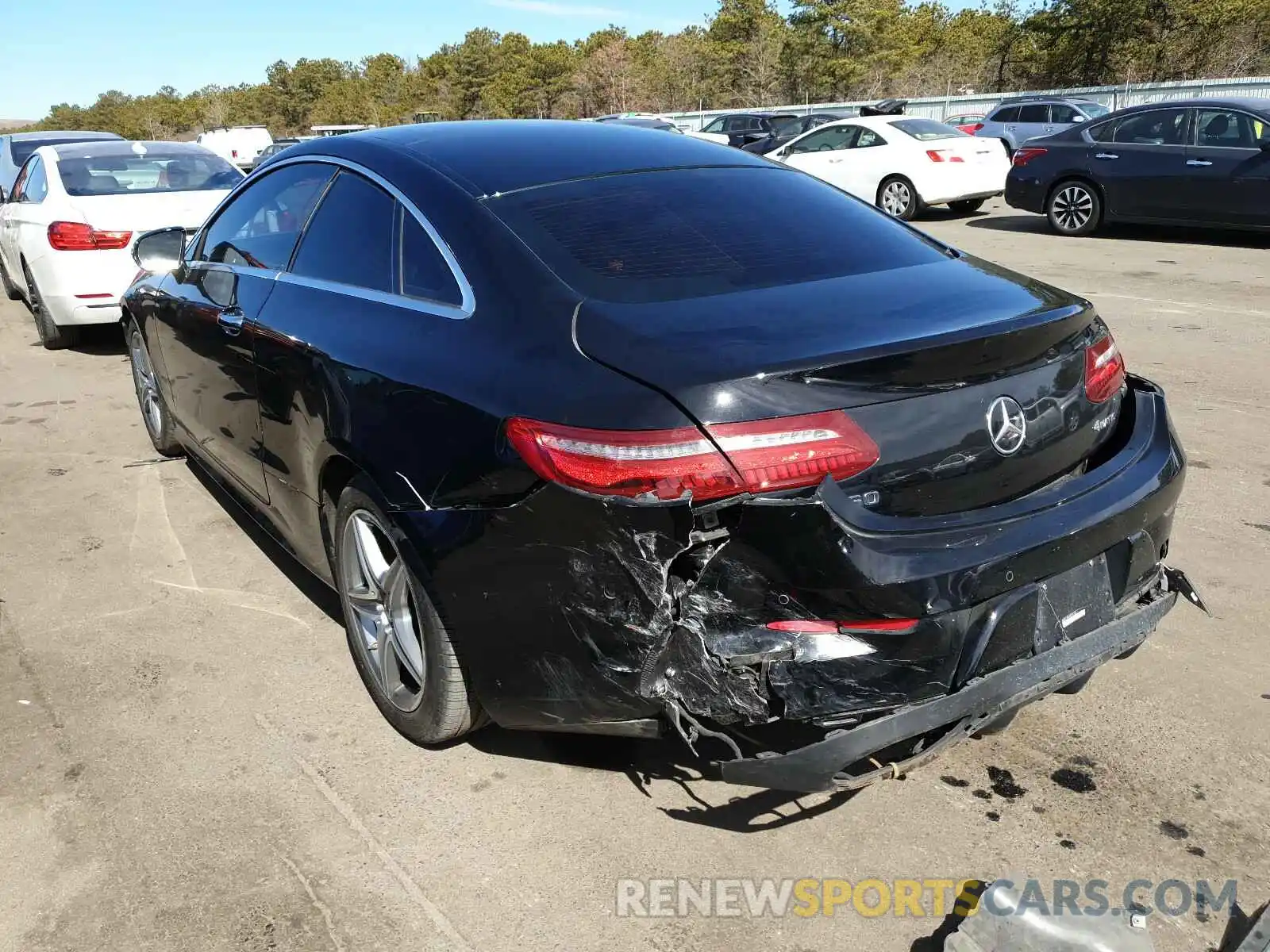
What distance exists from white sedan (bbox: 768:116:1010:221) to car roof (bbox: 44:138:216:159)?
28.3 feet

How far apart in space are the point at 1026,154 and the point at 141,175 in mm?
10171

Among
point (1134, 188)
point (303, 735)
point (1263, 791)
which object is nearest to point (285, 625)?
point (303, 735)

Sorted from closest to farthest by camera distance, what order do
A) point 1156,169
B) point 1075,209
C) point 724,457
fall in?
Result: 1. point 724,457
2. point 1156,169
3. point 1075,209

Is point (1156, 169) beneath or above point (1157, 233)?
above

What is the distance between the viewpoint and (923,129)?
50.3 feet

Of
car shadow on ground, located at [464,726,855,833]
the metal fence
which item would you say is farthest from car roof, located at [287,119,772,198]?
the metal fence

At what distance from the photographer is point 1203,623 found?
3.67m

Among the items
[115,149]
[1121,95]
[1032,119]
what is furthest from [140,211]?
[1121,95]

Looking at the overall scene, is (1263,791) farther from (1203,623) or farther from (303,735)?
(303,735)

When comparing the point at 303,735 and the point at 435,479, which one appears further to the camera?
the point at 303,735

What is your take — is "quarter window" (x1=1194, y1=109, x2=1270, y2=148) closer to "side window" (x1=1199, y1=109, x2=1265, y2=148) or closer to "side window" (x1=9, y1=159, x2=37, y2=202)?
"side window" (x1=1199, y1=109, x2=1265, y2=148)

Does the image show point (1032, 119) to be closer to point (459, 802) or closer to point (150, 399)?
point (150, 399)

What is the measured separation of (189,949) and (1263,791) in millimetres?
2635

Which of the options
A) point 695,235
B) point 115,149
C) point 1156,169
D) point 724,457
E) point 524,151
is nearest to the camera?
point 724,457
